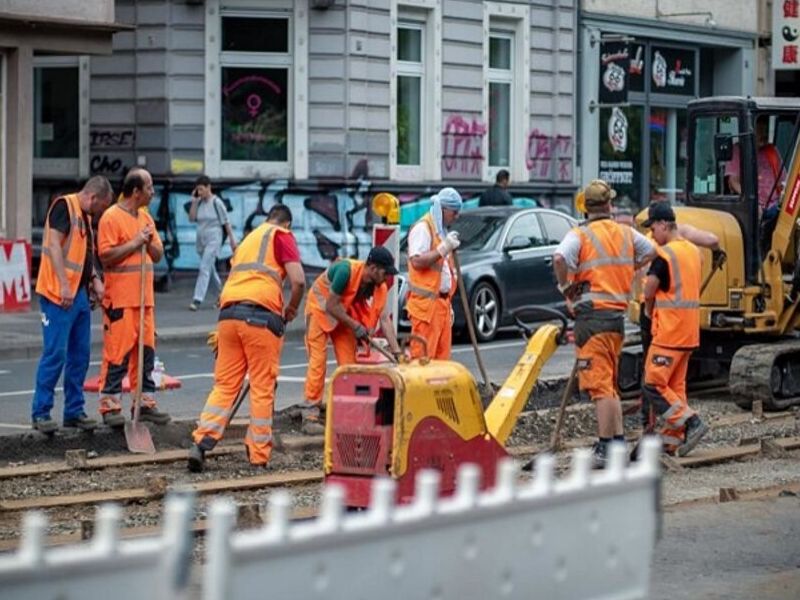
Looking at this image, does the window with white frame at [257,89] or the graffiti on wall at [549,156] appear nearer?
the window with white frame at [257,89]

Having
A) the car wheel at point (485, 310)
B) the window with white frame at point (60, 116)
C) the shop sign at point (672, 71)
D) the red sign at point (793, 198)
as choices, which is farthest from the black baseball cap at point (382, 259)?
the shop sign at point (672, 71)

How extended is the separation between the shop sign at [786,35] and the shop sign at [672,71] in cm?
164

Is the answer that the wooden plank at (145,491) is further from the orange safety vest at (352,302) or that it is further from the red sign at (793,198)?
the red sign at (793,198)


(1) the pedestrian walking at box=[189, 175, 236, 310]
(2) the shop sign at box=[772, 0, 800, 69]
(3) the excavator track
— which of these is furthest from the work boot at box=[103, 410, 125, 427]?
(2) the shop sign at box=[772, 0, 800, 69]

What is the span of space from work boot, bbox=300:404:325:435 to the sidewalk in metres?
7.19

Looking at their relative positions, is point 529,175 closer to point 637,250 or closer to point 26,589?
point 637,250

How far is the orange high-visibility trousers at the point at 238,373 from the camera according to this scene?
465 inches

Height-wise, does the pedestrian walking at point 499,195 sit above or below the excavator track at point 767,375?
above

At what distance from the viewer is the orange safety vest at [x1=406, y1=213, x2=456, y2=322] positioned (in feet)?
46.5

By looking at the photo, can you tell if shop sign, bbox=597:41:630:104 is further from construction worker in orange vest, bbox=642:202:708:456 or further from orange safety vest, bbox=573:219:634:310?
orange safety vest, bbox=573:219:634:310

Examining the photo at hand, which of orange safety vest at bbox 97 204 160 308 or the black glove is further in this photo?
the black glove

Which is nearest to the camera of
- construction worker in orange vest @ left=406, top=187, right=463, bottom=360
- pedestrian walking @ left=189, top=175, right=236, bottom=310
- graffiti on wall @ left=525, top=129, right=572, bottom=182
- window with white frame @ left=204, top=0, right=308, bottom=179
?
construction worker in orange vest @ left=406, top=187, right=463, bottom=360

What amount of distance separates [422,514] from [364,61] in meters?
23.9

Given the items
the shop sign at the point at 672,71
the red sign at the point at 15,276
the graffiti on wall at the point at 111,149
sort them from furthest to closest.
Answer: the shop sign at the point at 672,71, the graffiti on wall at the point at 111,149, the red sign at the point at 15,276
